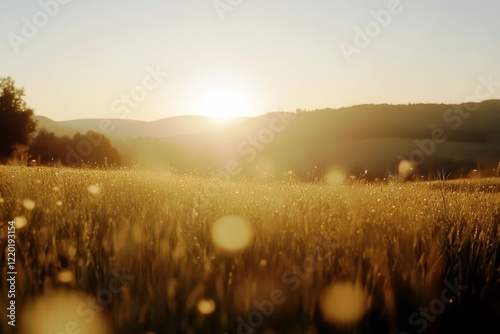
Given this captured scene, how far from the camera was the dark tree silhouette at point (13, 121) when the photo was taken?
42719mm

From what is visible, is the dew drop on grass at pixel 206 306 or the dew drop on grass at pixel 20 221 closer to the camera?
the dew drop on grass at pixel 206 306

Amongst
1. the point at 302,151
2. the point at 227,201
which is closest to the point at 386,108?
the point at 302,151

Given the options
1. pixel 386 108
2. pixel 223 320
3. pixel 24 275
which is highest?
pixel 386 108

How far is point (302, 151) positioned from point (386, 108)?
2083cm

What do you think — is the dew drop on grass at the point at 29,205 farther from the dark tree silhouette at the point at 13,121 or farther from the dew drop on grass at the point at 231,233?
the dark tree silhouette at the point at 13,121

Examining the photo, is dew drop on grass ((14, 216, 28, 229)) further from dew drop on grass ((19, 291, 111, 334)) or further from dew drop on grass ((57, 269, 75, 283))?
dew drop on grass ((19, 291, 111, 334))

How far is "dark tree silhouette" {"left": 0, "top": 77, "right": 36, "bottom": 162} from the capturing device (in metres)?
42.7

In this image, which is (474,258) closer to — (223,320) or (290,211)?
(290,211)

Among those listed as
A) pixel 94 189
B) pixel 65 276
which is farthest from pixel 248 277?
pixel 94 189

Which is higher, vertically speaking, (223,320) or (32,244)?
(32,244)

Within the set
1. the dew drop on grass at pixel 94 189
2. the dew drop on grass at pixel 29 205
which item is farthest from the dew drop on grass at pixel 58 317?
the dew drop on grass at pixel 94 189

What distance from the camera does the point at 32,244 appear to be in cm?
402

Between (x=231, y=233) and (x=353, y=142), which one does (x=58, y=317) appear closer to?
(x=231, y=233)

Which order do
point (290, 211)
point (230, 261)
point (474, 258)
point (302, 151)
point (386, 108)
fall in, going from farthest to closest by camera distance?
point (386, 108) < point (302, 151) < point (290, 211) < point (474, 258) < point (230, 261)
